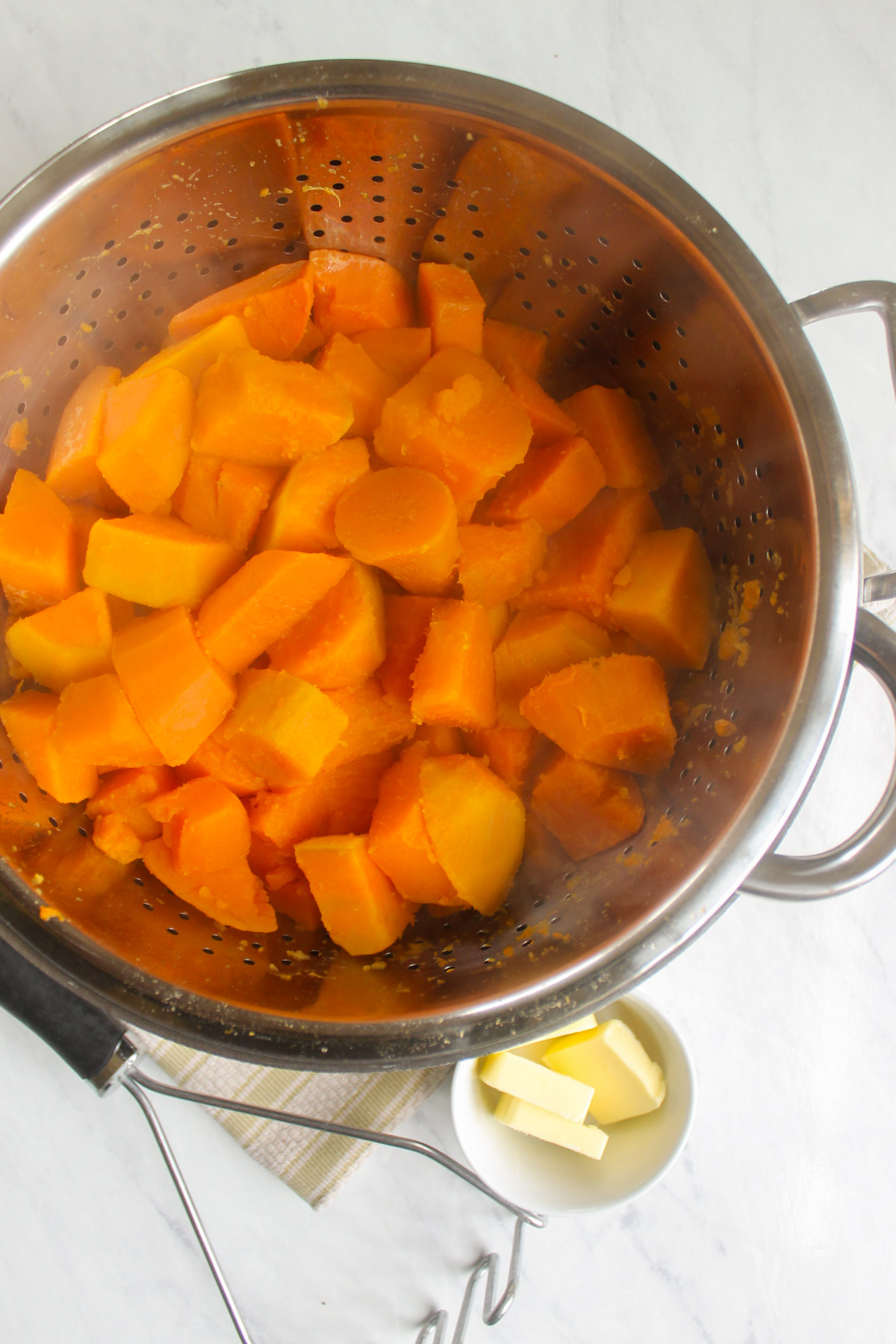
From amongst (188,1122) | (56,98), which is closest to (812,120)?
(56,98)

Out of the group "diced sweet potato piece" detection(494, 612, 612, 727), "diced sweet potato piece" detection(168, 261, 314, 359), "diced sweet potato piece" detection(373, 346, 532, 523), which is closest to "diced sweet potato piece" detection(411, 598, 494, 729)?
"diced sweet potato piece" detection(494, 612, 612, 727)

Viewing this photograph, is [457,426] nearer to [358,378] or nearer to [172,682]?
[358,378]

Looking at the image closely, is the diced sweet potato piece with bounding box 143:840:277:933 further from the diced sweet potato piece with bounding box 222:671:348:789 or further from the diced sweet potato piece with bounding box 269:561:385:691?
the diced sweet potato piece with bounding box 269:561:385:691

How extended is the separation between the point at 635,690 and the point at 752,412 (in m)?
0.29

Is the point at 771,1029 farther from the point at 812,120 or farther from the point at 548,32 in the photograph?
the point at 548,32

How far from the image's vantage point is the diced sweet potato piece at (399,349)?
95 cm

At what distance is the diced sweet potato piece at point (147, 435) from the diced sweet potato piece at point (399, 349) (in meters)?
0.20

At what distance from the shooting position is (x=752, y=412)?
823 millimetres

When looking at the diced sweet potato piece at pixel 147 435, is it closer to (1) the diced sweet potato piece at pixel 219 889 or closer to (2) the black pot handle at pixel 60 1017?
(1) the diced sweet potato piece at pixel 219 889

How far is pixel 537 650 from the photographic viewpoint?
93 centimetres

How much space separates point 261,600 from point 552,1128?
679 millimetres

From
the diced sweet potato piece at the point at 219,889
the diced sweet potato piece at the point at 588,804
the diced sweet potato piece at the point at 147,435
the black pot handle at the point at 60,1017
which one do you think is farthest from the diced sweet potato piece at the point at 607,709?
the black pot handle at the point at 60,1017

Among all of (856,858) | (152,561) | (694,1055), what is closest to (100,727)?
(152,561)

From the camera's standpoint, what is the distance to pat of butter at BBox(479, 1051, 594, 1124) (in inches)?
39.1
